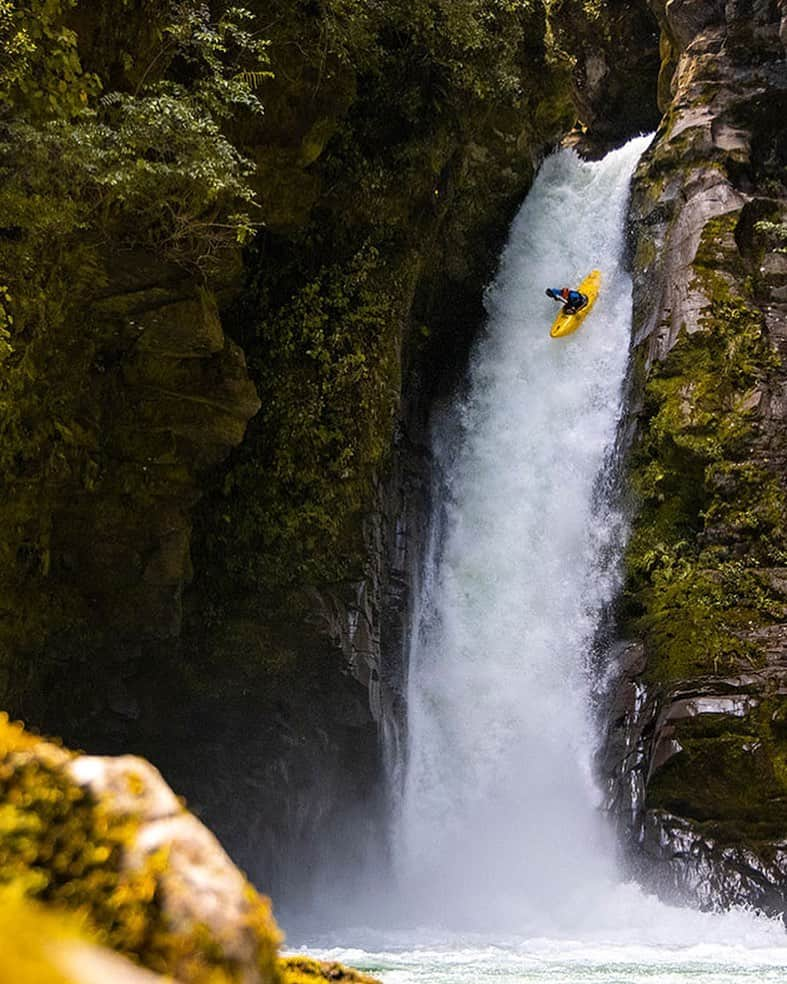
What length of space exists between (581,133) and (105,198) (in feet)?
64.4

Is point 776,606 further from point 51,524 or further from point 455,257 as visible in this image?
point 51,524

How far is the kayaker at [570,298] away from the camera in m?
15.7

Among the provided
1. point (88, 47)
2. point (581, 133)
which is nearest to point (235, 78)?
point (88, 47)

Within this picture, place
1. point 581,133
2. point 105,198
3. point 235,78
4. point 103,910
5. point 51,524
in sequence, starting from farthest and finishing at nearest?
point 581,133
point 51,524
point 235,78
point 105,198
point 103,910

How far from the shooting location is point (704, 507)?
42.7ft

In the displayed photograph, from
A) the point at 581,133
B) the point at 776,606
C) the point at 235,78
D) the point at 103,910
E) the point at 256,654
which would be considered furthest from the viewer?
the point at 581,133

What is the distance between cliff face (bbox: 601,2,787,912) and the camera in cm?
1065

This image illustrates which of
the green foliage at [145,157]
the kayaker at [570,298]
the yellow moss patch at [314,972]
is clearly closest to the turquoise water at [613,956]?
the yellow moss patch at [314,972]

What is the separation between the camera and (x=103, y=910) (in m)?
1.67

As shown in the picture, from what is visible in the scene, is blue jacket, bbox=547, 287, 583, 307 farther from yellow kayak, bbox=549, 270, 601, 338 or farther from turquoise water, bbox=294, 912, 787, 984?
turquoise water, bbox=294, 912, 787, 984

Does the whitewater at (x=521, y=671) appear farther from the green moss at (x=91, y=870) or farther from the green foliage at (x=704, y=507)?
the green moss at (x=91, y=870)

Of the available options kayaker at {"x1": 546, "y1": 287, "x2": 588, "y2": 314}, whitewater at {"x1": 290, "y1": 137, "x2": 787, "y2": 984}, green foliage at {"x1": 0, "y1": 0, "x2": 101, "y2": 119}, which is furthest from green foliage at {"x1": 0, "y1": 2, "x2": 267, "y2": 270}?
kayaker at {"x1": 546, "y1": 287, "x2": 588, "y2": 314}

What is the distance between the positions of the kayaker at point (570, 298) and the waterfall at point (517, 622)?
44cm

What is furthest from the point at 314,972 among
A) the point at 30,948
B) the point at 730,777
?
the point at 730,777
